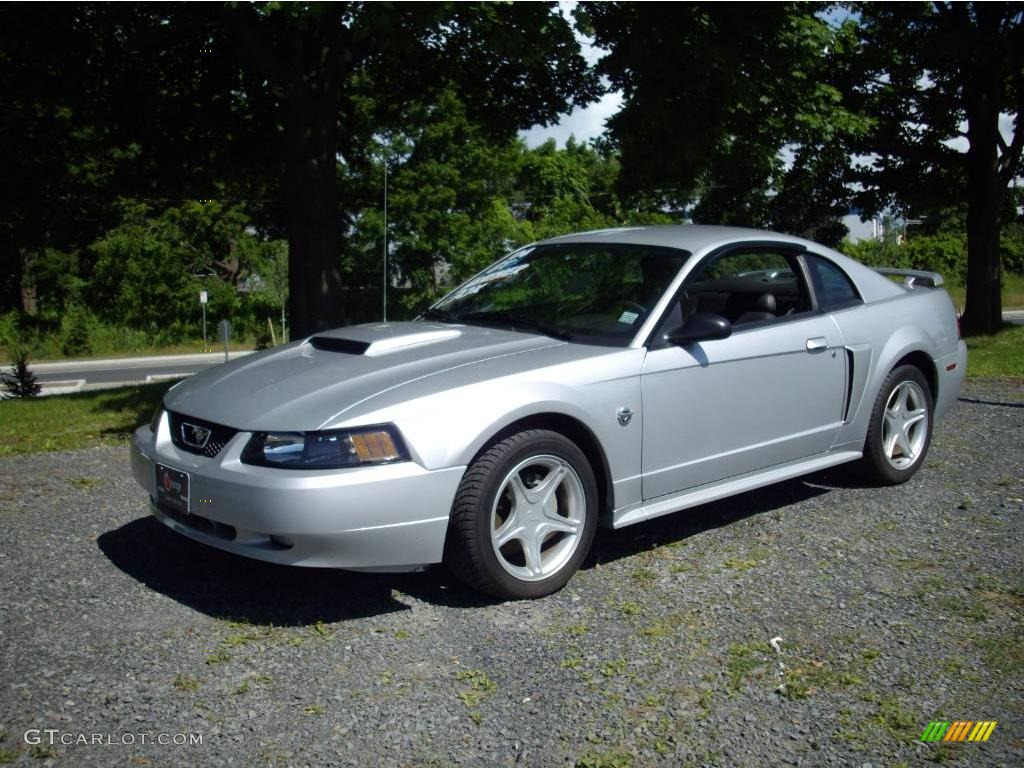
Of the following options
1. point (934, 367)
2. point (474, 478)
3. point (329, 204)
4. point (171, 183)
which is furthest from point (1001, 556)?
point (171, 183)

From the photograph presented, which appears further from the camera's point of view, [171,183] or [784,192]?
[784,192]

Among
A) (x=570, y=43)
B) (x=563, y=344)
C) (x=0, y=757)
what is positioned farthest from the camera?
(x=570, y=43)

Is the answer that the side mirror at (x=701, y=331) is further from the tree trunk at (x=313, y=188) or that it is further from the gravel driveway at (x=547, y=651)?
the tree trunk at (x=313, y=188)

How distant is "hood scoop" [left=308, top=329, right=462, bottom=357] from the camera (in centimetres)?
469

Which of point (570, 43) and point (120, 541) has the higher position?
point (570, 43)

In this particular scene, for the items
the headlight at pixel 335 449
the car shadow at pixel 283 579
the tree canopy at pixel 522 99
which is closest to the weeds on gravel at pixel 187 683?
the car shadow at pixel 283 579

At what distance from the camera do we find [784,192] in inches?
870

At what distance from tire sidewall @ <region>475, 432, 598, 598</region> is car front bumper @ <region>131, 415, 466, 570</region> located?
16 cm

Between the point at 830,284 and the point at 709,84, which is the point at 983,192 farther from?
the point at 830,284

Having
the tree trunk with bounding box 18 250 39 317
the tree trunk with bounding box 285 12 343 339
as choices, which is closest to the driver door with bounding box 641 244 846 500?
the tree trunk with bounding box 285 12 343 339

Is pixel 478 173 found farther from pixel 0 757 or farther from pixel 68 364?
pixel 0 757

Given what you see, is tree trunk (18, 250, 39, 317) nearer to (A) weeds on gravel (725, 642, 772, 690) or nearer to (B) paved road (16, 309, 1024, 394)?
(B) paved road (16, 309, 1024, 394)

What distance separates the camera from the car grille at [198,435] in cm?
409

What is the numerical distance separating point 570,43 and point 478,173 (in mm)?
34222
